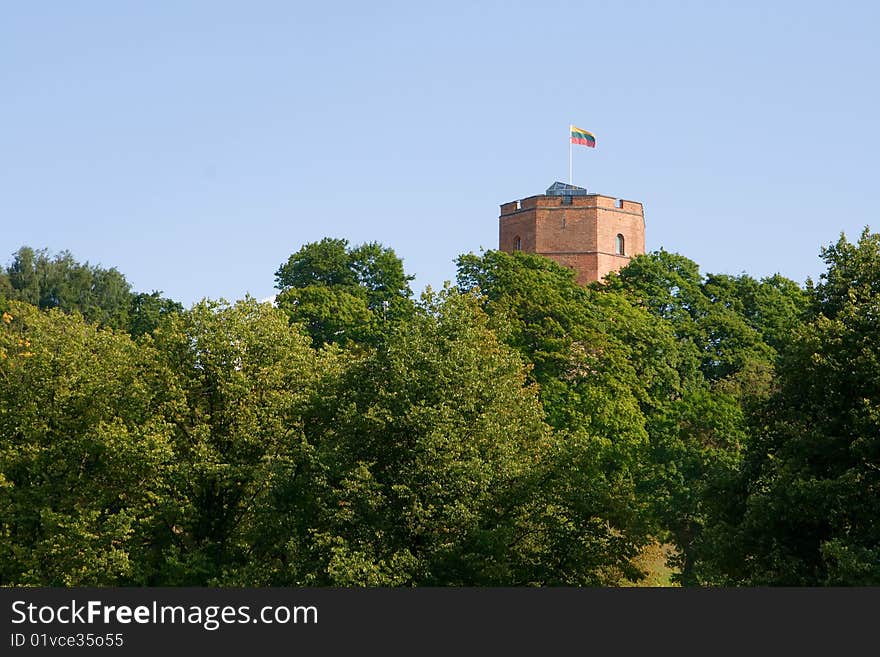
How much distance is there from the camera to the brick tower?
299ft

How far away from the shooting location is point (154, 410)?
1722 inches

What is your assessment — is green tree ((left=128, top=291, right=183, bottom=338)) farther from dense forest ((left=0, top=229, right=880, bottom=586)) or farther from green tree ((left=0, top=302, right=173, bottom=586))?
green tree ((left=0, top=302, right=173, bottom=586))

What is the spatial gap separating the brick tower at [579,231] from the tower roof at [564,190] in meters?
1.09

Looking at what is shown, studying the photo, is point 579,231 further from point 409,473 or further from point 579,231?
point 409,473

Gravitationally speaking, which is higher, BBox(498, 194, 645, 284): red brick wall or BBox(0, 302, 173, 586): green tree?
BBox(498, 194, 645, 284): red brick wall

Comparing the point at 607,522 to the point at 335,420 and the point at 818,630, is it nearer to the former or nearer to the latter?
the point at 335,420

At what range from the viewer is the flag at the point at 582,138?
9575cm

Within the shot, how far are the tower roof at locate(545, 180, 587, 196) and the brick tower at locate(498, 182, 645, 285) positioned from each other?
3.58ft

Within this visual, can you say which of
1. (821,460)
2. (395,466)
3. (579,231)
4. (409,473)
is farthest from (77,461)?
(579,231)

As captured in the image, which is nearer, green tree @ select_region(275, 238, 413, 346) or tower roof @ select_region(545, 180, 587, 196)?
green tree @ select_region(275, 238, 413, 346)

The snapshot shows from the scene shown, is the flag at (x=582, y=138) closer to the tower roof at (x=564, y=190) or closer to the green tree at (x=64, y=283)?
the tower roof at (x=564, y=190)

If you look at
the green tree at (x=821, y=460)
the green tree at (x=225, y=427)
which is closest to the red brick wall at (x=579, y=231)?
the green tree at (x=225, y=427)

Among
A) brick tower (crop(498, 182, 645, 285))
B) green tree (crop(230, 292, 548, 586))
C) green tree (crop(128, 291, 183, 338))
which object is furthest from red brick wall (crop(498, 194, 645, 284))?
green tree (crop(230, 292, 548, 586))

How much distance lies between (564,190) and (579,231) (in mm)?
5004
